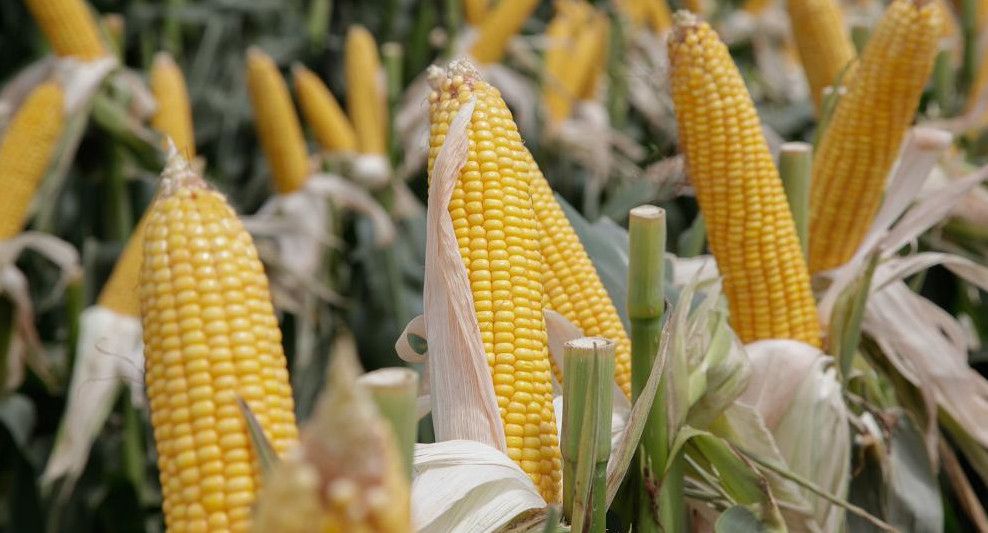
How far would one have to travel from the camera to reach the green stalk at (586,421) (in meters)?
0.63

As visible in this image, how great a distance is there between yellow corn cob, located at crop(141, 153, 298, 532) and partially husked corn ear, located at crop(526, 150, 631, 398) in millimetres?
256

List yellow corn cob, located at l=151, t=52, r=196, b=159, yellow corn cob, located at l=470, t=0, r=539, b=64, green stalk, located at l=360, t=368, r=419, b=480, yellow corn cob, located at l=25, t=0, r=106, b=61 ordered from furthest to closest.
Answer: yellow corn cob, located at l=470, t=0, r=539, b=64 < yellow corn cob, located at l=151, t=52, r=196, b=159 < yellow corn cob, located at l=25, t=0, r=106, b=61 < green stalk, located at l=360, t=368, r=419, b=480

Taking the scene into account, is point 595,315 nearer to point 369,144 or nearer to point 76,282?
point 76,282

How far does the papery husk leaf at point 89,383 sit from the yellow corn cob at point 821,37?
1200 mm

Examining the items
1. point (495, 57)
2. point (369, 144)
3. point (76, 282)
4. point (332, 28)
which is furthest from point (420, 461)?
point (332, 28)

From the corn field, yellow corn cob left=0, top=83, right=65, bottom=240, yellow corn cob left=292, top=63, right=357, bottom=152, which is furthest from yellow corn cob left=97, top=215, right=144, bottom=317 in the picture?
yellow corn cob left=292, top=63, right=357, bottom=152

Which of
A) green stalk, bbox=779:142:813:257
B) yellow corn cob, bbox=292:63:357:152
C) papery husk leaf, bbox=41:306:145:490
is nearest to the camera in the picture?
green stalk, bbox=779:142:813:257

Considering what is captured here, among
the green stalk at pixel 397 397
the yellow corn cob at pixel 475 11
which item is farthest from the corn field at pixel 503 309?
the yellow corn cob at pixel 475 11

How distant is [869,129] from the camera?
1.17 metres

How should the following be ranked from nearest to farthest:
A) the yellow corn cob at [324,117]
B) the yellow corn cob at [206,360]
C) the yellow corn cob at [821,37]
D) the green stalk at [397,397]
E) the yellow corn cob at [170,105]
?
the green stalk at [397,397] → the yellow corn cob at [206,360] → the yellow corn cob at [821,37] → the yellow corn cob at [170,105] → the yellow corn cob at [324,117]

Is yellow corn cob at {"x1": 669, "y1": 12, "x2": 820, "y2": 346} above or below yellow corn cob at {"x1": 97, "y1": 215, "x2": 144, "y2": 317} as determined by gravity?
above

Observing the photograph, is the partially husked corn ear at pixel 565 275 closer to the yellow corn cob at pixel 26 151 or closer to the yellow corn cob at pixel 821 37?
the yellow corn cob at pixel 821 37

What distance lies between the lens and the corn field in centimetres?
61

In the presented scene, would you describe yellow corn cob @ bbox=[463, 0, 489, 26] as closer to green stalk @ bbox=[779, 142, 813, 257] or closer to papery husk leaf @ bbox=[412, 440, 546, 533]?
green stalk @ bbox=[779, 142, 813, 257]
